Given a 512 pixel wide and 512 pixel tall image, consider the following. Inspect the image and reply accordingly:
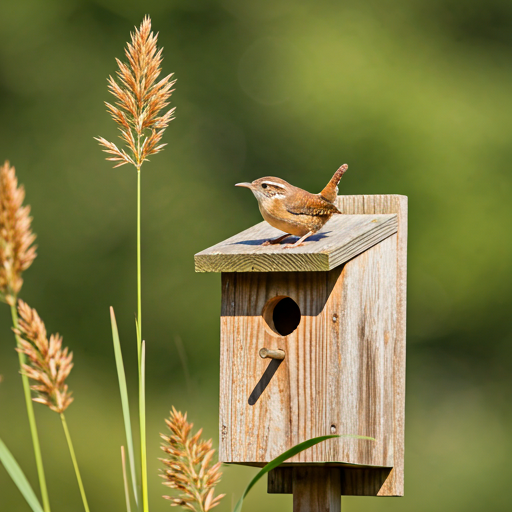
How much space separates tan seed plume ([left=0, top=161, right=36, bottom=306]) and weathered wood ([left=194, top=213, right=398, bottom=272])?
4.13 ft

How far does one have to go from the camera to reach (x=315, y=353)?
2.62m

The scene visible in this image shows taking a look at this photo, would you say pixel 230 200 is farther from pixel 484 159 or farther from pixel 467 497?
pixel 467 497

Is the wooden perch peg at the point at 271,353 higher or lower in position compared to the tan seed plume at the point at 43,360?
higher

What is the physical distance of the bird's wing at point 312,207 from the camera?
8.96 feet

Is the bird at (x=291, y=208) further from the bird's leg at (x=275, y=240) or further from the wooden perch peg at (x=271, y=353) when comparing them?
the wooden perch peg at (x=271, y=353)

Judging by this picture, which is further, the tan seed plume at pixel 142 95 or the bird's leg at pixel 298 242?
the bird's leg at pixel 298 242

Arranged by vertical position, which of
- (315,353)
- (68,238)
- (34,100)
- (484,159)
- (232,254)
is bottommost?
(315,353)

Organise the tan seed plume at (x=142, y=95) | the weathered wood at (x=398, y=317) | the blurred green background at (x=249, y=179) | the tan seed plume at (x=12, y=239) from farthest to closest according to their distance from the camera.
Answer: the blurred green background at (x=249, y=179), the weathered wood at (x=398, y=317), the tan seed plume at (x=142, y=95), the tan seed plume at (x=12, y=239)

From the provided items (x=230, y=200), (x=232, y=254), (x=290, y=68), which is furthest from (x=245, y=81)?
(x=232, y=254)

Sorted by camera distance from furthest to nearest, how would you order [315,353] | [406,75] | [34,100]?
1. [34,100]
2. [406,75]
3. [315,353]

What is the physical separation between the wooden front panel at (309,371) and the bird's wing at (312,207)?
0.19 metres

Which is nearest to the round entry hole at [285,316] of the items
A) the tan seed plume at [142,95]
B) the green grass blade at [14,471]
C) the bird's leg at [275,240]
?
the bird's leg at [275,240]

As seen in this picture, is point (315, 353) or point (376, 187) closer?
point (315, 353)

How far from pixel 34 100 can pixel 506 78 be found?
4.87 meters
